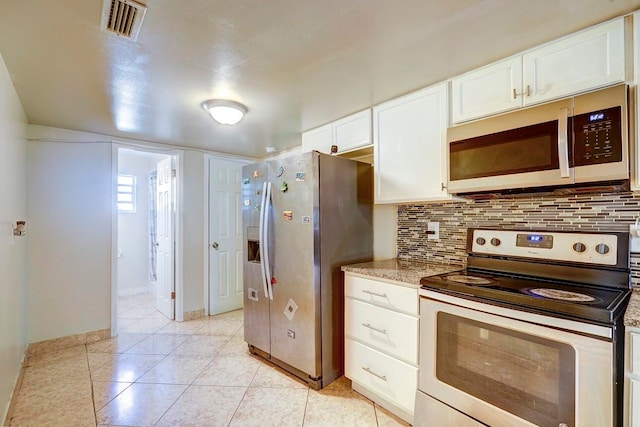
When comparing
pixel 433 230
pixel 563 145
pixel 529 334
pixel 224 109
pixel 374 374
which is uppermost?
pixel 224 109

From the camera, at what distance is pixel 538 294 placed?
1.34 m

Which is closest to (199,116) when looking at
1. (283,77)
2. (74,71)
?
(74,71)

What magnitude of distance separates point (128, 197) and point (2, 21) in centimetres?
399

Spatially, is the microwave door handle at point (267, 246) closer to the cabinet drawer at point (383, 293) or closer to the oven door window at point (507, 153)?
the cabinet drawer at point (383, 293)

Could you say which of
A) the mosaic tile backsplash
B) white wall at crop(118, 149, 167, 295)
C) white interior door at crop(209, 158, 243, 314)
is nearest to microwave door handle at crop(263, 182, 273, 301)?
the mosaic tile backsplash

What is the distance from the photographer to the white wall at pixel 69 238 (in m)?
2.79

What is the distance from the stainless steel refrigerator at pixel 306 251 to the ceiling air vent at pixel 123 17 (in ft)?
3.90

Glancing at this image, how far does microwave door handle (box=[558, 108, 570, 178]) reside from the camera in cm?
139

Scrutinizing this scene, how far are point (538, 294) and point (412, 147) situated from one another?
1149 mm

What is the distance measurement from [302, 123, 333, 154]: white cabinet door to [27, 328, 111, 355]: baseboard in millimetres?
2813

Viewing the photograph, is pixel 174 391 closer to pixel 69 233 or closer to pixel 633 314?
pixel 69 233

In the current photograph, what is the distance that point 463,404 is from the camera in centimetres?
148

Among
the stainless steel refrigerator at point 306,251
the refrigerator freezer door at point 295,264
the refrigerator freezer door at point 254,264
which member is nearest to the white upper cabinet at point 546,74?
the stainless steel refrigerator at point 306,251

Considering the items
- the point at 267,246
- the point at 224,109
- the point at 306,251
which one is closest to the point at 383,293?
the point at 306,251
